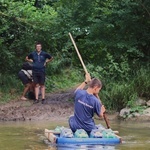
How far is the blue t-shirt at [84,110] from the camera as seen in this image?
384 inches

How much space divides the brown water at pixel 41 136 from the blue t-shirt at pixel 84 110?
599 mm

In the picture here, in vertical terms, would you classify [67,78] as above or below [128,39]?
below

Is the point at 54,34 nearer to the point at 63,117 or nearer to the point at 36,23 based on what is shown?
the point at 36,23

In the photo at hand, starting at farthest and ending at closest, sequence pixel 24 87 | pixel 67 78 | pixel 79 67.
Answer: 1. pixel 79 67
2. pixel 67 78
3. pixel 24 87

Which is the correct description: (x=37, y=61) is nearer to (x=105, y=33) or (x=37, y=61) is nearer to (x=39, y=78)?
(x=39, y=78)

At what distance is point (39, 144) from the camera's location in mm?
9844

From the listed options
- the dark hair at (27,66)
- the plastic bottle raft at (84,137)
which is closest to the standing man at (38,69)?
the dark hair at (27,66)

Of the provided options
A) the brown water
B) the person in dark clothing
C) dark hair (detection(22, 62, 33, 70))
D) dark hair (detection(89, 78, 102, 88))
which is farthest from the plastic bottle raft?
dark hair (detection(22, 62, 33, 70))

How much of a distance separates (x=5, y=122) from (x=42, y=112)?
4.75ft

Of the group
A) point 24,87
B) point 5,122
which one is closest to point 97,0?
point 24,87

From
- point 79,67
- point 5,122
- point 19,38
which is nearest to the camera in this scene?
point 5,122

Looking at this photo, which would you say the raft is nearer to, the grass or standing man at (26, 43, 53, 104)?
the grass

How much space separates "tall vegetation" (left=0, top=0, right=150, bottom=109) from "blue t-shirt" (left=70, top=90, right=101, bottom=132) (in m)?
4.95

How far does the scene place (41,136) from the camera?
11.0 meters
